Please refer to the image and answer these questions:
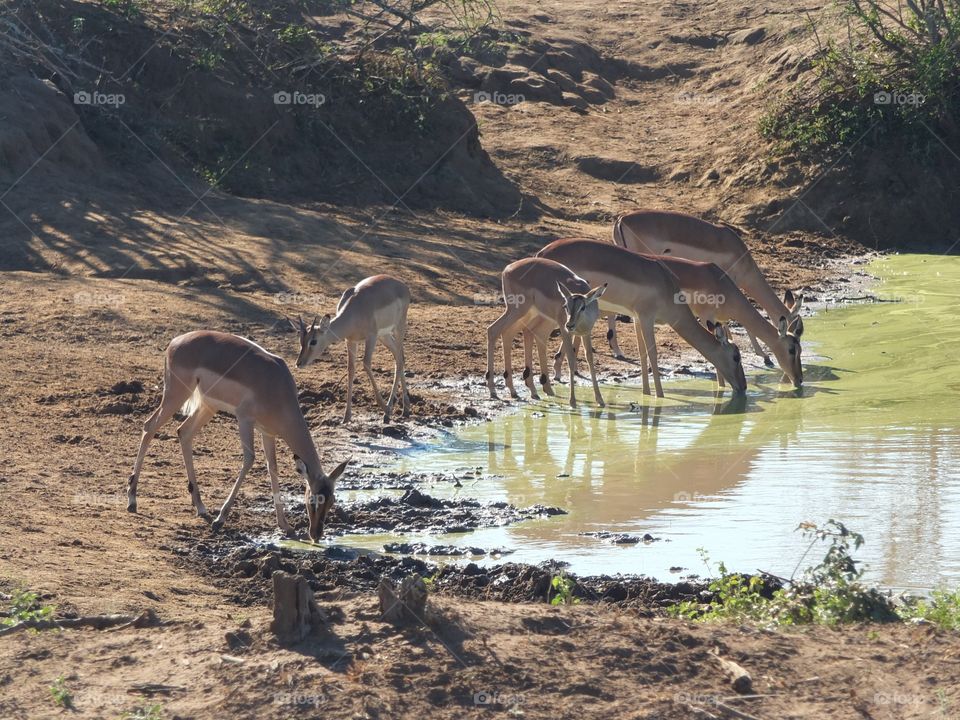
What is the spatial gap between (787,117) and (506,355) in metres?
12.9

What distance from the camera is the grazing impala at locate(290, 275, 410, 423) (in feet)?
38.4

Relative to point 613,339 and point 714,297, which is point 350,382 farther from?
point 714,297

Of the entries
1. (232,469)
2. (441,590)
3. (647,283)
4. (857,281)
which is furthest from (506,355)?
(857,281)

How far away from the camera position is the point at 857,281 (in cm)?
1984

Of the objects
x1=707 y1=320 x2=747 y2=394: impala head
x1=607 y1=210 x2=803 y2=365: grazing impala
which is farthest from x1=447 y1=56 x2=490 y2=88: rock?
x1=707 y1=320 x2=747 y2=394: impala head

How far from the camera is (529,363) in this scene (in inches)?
531
